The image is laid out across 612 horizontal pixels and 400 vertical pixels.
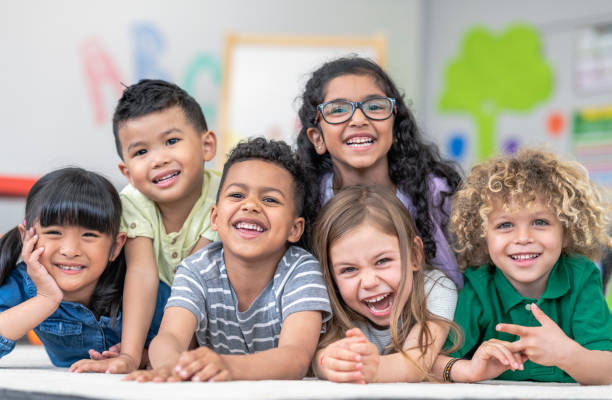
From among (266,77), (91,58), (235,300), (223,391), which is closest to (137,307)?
(235,300)

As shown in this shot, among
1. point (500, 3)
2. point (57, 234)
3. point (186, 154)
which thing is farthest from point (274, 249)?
point (500, 3)

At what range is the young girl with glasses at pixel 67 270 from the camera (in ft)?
4.60

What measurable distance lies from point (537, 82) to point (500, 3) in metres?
0.58

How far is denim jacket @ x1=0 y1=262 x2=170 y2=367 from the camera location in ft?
4.94

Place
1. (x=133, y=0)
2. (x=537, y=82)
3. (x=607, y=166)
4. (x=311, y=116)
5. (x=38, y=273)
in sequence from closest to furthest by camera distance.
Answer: (x=38, y=273) < (x=311, y=116) < (x=133, y=0) < (x=607, y=166) < (x=537, y=82)

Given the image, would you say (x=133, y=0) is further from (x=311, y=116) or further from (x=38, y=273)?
(x=38, y=273)

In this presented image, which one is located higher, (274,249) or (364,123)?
(364,123)

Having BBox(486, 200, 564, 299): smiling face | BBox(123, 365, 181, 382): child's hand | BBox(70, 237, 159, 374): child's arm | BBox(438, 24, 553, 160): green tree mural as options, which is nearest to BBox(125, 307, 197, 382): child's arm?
BBox(123, 365, 181, 382): child's hand

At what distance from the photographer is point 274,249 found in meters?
1.44

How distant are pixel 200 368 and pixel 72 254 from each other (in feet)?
1.82

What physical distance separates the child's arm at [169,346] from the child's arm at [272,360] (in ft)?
0.12

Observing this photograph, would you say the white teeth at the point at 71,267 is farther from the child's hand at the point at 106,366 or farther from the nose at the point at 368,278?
the nose at the point at 368,278

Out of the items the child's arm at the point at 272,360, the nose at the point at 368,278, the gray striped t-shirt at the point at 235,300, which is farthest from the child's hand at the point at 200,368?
the nose at the point at 368,278

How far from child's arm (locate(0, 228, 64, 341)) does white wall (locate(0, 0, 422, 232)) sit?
5.64 feet
